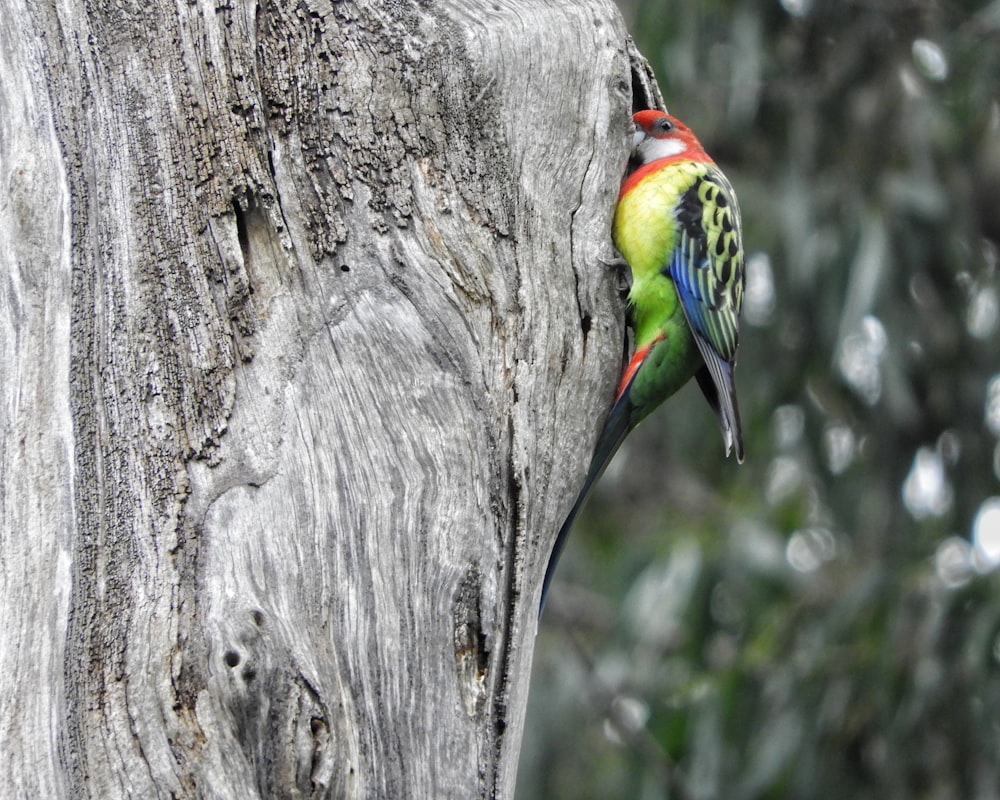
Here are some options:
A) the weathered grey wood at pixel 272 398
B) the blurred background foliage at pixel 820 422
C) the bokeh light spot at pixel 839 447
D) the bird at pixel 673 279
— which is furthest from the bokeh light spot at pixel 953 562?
the weathered grey wood at pixel 272 398

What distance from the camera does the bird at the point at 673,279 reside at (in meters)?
2.84

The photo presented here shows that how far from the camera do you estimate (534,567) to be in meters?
2.36

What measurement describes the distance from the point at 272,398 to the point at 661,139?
64.4 inches

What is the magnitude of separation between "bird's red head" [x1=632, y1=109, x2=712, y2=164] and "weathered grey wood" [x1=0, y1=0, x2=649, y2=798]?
2.68ft

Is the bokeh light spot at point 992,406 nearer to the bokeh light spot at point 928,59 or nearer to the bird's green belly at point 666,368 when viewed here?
the bokeh light spot at point 928,59

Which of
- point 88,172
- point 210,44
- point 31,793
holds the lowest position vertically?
point 31,793

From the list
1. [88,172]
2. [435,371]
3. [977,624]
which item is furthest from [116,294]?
[977,624]

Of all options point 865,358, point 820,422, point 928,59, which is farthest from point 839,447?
point 928,59

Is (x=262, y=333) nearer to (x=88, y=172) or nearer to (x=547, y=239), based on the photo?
(x=88, y=172)

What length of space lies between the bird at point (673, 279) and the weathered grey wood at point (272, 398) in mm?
458

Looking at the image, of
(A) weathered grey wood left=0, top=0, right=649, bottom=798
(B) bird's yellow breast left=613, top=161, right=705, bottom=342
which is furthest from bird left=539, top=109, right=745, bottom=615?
(A) weathered grey wood left=0, top=0, right=649, bottom=798

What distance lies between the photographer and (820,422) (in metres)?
5.99

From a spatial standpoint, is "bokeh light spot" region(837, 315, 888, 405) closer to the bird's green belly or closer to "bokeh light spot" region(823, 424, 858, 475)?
"bokeh light spot" region(823, 424, 858, 475)

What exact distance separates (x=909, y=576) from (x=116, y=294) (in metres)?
4.00
